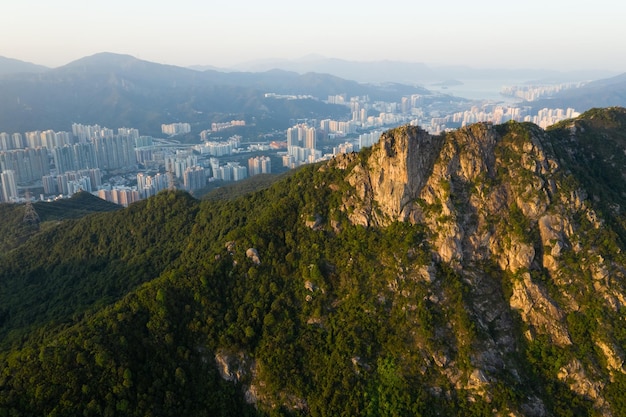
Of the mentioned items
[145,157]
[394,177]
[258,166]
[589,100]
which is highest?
[394,177]

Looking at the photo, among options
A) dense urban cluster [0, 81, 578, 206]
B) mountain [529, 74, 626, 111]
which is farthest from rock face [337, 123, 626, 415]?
mountain [529, 74, 626, 111]

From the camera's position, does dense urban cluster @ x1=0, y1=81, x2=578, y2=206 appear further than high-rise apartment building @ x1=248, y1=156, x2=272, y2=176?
No

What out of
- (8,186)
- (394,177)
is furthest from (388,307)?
(8,186)

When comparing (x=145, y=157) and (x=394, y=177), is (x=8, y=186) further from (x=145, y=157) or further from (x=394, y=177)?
(x=394, y=177)

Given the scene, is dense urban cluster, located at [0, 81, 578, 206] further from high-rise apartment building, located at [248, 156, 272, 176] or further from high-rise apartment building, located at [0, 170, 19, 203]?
high-rise apartment building, located at [248, 156, 272, 176]

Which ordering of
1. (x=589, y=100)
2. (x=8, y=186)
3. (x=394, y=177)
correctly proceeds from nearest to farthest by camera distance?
(x=394, y=177)
(x=8, y=186)
(x=589, y=100)

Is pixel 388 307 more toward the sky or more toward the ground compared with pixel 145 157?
more toward the sky

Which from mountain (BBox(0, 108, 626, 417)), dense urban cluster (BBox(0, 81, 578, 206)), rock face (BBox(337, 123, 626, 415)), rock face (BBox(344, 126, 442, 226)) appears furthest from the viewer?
dense urban cluster (BBox(0, 81, 578, 206))

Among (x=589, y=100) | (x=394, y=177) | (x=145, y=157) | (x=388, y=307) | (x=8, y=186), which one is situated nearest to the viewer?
(x=388, y=307)

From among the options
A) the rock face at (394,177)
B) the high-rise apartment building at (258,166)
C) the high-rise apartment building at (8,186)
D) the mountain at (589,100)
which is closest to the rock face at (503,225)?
the rock face at (394,177)
